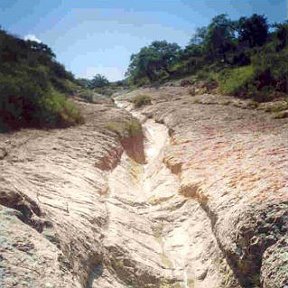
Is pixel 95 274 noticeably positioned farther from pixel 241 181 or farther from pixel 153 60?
pixel 153 60

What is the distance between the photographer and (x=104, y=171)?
16.0 m

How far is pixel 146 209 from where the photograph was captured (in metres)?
13.8

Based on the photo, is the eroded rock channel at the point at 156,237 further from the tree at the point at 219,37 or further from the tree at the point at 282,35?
the tree at the point at 219,37

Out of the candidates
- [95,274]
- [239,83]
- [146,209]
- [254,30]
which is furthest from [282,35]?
[95,274]

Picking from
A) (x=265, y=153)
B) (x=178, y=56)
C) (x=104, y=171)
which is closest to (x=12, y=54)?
(x=104, y=171)

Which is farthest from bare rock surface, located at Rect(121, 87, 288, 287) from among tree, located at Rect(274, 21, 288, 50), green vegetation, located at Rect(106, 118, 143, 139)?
tree, located at Rect(274, 21, 288, 50)

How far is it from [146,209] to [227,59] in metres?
43.9

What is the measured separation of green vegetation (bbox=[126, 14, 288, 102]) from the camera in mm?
31625

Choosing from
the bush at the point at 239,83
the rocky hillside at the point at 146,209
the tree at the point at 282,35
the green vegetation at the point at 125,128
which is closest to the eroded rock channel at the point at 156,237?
the rocky hillside at the point at 146,209

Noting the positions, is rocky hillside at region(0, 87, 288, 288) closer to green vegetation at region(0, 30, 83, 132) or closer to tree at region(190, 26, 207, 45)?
green vegetation at region(0, 30, 83, 132)

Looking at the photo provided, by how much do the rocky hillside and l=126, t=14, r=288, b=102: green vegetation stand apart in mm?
12092

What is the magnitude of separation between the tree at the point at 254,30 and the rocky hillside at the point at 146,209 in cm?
4138

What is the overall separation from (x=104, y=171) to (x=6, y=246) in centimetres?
911

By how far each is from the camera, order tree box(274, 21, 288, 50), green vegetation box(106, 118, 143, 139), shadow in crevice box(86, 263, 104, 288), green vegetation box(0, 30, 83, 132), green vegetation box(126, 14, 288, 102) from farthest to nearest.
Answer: tree box(274, 21, 288, 50) < green vegetation box(126, 14, 288, 102) < green vegetation box(106, 118, 143, 139) < green vegetation box(0, 30, 83, 132) < shadow in crevice box(86, 263, 104, 288)
